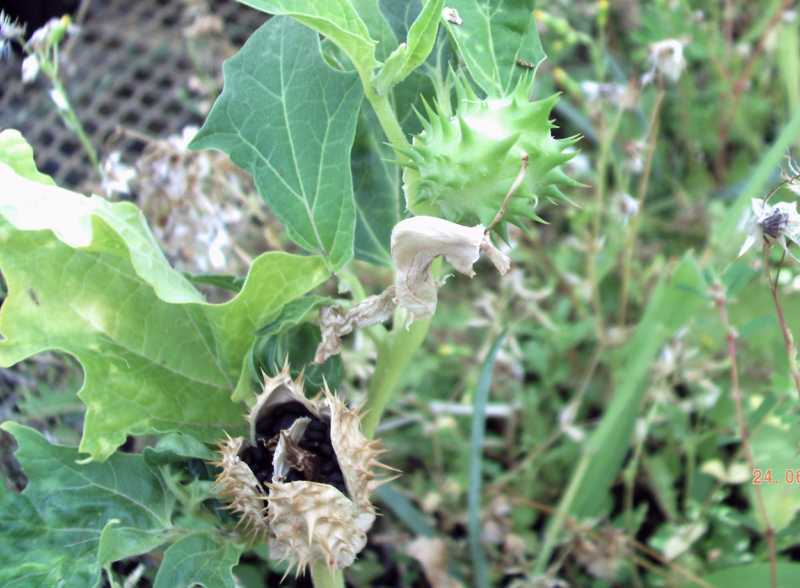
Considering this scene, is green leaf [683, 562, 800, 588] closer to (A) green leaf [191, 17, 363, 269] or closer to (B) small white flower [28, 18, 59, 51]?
(A) green leaf [191, 17, 363, 269]

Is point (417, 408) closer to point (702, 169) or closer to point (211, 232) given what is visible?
point (211, 232)

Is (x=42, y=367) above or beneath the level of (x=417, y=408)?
above

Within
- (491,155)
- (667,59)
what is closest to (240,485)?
(491,155)

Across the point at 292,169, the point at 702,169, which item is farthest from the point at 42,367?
the point at 702,169

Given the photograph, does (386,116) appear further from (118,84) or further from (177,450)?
(118,84)
